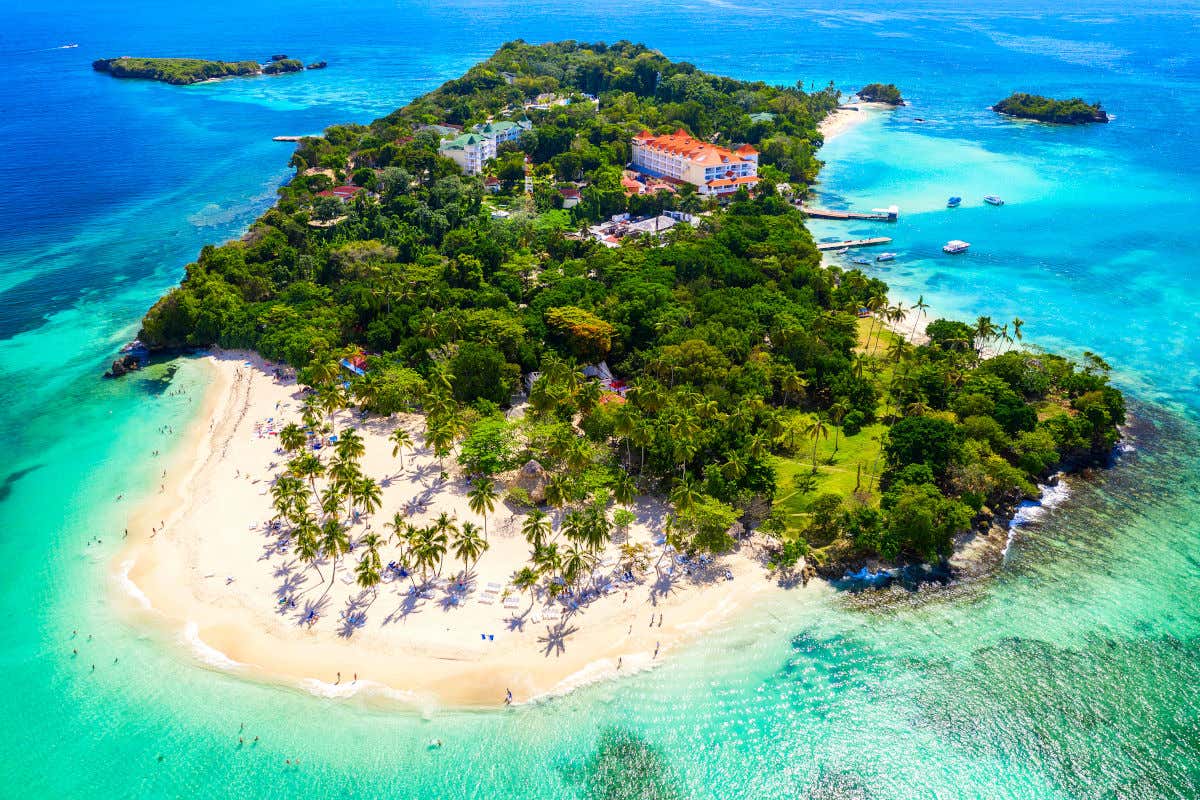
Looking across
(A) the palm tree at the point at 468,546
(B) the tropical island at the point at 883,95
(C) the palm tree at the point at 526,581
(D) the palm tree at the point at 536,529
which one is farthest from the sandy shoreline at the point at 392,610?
(B) the tropical island at the point at 883,95

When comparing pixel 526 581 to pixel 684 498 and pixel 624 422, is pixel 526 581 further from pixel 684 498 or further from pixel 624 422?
pixel 624 422

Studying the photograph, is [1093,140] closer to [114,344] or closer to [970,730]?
[970,730]

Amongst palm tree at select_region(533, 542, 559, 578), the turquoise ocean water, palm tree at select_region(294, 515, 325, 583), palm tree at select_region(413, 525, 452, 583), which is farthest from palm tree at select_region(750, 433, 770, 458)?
palm tree at select_region(294, 515, 325, 583)

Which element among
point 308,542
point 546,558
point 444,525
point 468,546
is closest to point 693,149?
point 444,525

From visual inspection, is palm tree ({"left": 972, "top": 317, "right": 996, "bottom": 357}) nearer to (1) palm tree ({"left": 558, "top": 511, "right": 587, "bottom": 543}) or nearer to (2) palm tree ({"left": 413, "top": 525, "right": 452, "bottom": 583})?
(1) palm tree ({"left": 558, "top": 511, "right": 587, "bottom": 543})

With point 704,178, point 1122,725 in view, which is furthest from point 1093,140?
point 1122,725
